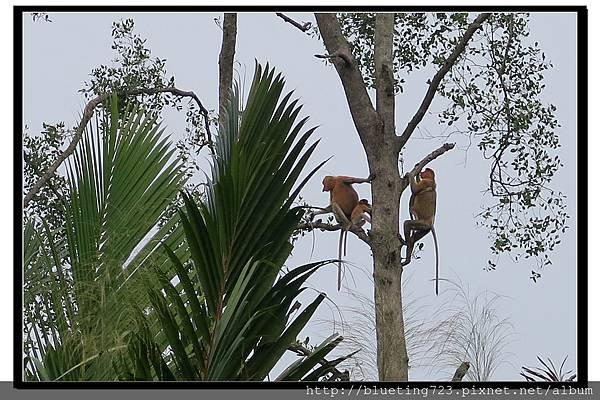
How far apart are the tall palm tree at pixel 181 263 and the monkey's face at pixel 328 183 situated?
2.09 ft

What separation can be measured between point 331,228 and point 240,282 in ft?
3.82

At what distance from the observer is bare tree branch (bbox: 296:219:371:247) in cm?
243

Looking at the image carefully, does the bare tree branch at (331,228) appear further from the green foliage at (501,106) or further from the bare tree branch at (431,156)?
the green foliage at (501,106)

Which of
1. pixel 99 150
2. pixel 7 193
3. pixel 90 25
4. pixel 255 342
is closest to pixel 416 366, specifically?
pixel 255 342

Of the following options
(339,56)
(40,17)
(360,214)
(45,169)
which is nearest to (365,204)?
(360,214)

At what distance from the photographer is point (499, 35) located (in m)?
2.44

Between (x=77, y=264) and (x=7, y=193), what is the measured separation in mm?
376

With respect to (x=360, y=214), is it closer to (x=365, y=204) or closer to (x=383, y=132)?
(x=365, y=204)

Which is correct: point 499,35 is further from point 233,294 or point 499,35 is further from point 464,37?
point 233,294

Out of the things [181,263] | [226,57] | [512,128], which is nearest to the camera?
[181,263]

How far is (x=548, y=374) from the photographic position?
1.99m

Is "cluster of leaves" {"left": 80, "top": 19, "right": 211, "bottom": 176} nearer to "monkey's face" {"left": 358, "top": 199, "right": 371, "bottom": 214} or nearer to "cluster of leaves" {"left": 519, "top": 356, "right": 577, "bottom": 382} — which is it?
"monkey's face" {"left": 358, "top": 199, "right": 371, "bottom": 214}

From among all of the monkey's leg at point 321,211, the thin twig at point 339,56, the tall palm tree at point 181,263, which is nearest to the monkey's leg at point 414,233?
the monkey's leg at point 321,211

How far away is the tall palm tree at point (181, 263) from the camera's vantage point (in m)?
1.42
